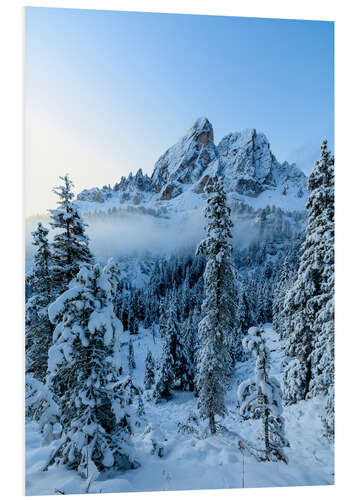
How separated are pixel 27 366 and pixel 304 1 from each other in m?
11.4

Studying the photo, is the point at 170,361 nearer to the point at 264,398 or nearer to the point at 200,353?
the point at 200,353

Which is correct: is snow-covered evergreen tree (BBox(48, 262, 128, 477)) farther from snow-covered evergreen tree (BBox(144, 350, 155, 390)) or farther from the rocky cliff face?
snow-covered evergreen tree (BBox(144, 350, 155, 390))

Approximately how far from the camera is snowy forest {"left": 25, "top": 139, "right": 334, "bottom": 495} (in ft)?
17.0

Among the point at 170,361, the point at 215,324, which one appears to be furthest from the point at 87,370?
the point at 170,361

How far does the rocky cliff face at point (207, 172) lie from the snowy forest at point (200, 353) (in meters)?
0.11

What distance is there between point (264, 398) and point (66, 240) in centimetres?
591

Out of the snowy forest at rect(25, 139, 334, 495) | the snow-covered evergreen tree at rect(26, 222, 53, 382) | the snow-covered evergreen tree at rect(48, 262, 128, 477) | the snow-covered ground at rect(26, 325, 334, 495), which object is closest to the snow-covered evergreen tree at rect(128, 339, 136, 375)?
the snowy forest at rect(25, 139, 334, 495)

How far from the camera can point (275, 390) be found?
624 cm

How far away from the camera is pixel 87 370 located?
5215mm

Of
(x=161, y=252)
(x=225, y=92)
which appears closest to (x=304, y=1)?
(x=225, y=92)

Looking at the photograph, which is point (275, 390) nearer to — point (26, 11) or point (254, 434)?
point (254, 434)
